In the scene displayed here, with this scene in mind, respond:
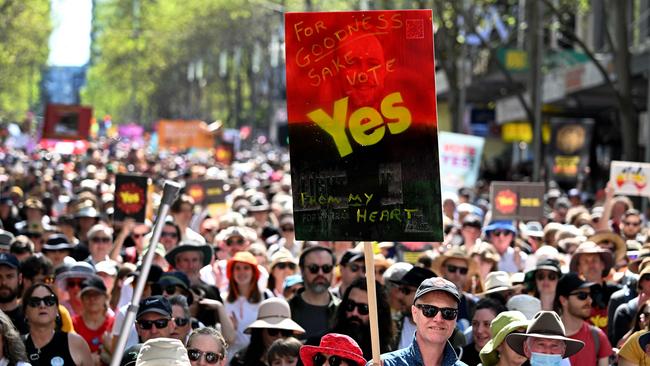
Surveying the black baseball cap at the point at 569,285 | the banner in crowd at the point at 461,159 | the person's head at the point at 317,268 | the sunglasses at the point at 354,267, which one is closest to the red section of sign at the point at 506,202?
the banner in crowd at the point at 461,159

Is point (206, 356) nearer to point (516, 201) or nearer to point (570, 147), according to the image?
point (516, 201)

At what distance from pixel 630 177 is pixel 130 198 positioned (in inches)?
215

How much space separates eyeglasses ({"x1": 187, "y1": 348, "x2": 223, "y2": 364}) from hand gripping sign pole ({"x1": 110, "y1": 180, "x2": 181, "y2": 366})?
1283 mm

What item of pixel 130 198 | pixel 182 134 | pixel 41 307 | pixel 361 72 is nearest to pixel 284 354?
pixel 41 307

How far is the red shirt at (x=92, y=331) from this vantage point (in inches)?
430

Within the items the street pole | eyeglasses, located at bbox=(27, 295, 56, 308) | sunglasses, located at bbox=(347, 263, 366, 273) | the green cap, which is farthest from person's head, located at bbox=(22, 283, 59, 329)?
the street pole

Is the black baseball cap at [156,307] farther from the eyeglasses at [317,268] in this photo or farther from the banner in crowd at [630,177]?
the banner in crowd at [630,177]

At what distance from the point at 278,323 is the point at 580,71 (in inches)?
1063

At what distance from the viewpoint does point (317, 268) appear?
11367mm

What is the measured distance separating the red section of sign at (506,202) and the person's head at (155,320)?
9.06 meters

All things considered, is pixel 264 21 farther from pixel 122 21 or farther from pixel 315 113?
pixel 315 113

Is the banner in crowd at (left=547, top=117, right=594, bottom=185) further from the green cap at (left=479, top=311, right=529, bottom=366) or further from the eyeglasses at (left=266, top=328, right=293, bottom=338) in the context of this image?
the green cap at (left=479, top=311, right=529, bottom=366)

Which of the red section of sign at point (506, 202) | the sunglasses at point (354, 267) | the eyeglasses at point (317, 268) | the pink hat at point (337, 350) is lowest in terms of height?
the pink hat at point (337, 350)

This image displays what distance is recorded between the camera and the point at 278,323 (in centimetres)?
999
